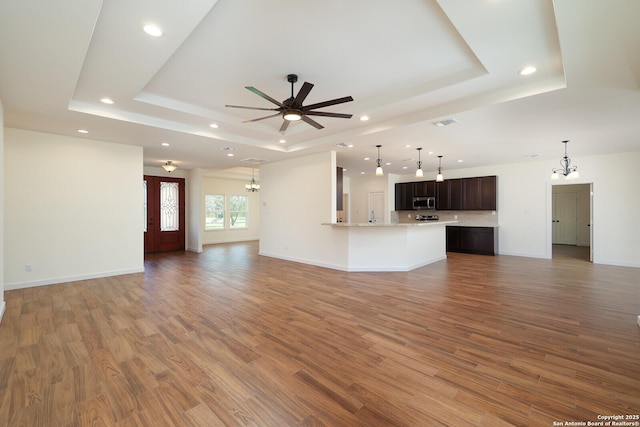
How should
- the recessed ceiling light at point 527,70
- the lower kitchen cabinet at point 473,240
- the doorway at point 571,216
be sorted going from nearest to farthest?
the recessed ceiling light at point 527,70 → the lower kitchen cabinet at point 473,240 → the doorway at point 571,216

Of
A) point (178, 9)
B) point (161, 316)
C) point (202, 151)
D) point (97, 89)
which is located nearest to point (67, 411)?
point (161, 316)

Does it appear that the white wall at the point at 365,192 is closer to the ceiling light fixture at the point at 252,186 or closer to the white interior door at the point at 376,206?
the white interior door at the point at 376,206

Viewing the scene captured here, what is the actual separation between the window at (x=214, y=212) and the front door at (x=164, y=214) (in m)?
1.40

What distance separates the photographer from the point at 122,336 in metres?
2.95

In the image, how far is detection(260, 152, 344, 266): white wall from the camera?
647 cm

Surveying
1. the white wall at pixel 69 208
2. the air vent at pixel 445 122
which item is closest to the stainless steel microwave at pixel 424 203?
the air vent at pixel 445 122

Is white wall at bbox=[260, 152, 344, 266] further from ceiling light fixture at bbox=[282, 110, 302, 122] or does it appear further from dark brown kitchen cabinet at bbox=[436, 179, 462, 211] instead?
dark brown kitchen cabinet at bbox=[436, 179, 462, 211]

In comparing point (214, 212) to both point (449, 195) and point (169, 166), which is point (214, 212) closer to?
point (169, 166)

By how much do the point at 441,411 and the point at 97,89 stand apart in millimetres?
4884

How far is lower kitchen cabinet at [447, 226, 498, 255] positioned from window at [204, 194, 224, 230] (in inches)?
334

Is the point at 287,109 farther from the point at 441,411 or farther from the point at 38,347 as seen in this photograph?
the point at 38,347

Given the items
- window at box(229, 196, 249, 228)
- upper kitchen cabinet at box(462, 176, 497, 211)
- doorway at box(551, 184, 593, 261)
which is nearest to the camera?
upper kitchen cabinet at box(462, 176, 497, 211)

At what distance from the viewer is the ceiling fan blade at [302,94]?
2.82 m

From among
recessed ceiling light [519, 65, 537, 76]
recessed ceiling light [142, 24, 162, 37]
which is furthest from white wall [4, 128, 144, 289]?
recessed ceiling light [519, 65, 537, 76]
